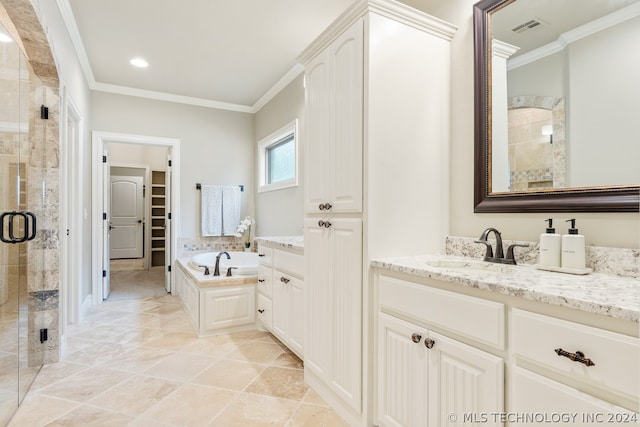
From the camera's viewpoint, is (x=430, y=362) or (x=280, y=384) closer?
(x=430, y=362)

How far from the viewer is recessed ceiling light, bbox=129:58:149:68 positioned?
137 inches

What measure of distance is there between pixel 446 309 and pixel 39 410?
2.21 metres

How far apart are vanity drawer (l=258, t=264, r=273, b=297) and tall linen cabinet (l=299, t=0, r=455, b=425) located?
Result: 0.85 metres

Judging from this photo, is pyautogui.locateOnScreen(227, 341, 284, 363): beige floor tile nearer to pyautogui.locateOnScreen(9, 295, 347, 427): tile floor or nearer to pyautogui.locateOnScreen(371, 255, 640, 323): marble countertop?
pyautogui.locateOnScreen(9, 295, 347, 427): tile floor

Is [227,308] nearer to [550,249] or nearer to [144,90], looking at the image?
[550,249]

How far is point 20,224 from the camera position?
6.86 ft

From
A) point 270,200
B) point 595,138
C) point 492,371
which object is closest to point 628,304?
point 492,371

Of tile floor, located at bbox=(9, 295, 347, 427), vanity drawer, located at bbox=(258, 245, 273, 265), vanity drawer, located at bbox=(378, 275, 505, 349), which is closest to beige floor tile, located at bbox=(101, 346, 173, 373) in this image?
tile floor, located at bbox=(9, 295, 347, 427)

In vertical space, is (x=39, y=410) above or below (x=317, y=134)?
below

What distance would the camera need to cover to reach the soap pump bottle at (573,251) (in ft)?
4.09

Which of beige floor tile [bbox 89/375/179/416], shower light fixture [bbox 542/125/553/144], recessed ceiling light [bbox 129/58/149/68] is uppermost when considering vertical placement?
recessed ceiling light [bbox 129/58/149/68]

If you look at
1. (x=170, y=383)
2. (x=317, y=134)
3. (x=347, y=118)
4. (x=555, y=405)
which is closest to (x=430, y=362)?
(x=555, y=405)

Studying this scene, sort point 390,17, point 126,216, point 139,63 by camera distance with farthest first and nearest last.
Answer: point 126,216 < point 139,63 < point 390,17

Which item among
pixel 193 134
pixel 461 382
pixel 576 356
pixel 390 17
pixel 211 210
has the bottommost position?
pixel 461 382
